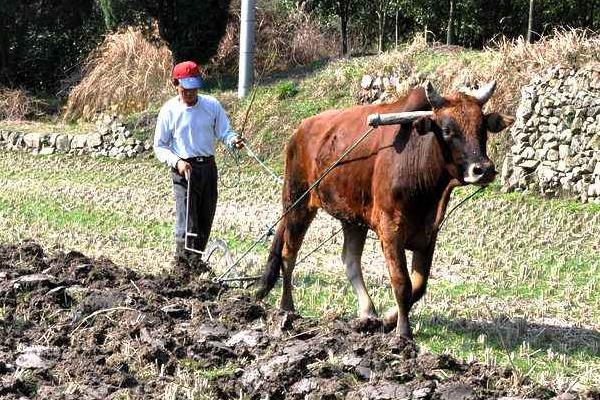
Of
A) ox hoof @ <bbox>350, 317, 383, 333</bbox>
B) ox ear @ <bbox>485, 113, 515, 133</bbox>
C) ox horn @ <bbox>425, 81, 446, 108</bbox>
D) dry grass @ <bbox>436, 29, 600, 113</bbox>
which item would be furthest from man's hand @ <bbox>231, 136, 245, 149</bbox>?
dry grass @ <bbox>436, 29, 600, 113</bbox>

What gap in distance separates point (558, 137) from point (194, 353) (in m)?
8.60

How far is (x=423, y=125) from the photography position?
7562 millimetres

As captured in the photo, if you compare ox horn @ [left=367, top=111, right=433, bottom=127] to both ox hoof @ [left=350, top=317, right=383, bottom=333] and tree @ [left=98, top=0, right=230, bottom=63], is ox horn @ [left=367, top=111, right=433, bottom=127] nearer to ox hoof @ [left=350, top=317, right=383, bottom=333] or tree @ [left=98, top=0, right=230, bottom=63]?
ox hoof @ [left=350, top=317, right=383, bottom=333]

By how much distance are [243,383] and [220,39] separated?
53.7ft

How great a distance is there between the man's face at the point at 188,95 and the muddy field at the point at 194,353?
167 cm

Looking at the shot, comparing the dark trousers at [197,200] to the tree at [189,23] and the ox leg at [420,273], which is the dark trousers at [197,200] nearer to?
the ox leg at [420,273]

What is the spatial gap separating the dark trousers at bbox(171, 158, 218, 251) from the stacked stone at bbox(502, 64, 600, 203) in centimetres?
554

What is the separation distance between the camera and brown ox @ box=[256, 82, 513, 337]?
7.44 metres

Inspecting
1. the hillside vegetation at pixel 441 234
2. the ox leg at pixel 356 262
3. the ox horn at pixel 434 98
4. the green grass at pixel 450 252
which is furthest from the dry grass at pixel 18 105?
the ox horn at pixel 434 98

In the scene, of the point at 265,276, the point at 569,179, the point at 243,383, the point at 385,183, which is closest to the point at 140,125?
the point at 569,179

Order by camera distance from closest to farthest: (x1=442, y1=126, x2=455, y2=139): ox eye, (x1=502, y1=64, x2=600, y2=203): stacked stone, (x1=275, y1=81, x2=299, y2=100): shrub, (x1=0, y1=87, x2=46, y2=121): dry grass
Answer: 1. (x1=442, y1=126, x2=455, y2=139): ox eye
2. (x1=502, y1=64, x2=600, y2=203): stacked stone
3. (x1=275, y1=81, x2=299, y2=100): shrub
4. (x1=0, y1=87, x2=46, y2=121): dry grass

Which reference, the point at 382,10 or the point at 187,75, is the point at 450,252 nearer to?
the point at 187,75

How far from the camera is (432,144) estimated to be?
7652 mm

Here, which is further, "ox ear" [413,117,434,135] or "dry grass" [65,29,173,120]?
"dry grass" [65,29,173,120]
